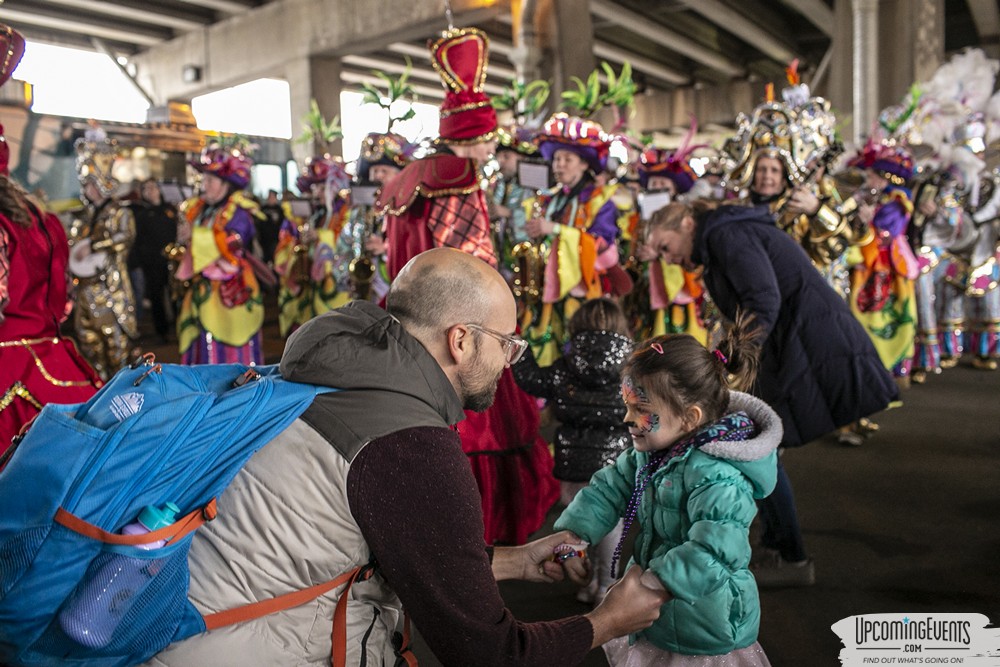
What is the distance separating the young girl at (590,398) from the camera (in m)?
2.95

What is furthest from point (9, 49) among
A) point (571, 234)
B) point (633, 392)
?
point (571, 234)

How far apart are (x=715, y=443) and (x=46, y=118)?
9.53 meters

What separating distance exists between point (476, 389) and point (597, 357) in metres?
1.52

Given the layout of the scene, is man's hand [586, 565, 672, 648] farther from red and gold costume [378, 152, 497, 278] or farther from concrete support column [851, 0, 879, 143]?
concrete support column [851, 0, 879, 143]

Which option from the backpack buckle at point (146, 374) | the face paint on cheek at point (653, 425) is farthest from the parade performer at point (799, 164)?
the backpack buckle at point (146, 374)

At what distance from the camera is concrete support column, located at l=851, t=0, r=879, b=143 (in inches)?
434

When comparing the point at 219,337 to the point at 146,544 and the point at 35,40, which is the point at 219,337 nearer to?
the point at 146,544

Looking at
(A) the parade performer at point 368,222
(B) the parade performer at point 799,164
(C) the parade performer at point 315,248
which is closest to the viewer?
(B) the parade performer at point 799,164

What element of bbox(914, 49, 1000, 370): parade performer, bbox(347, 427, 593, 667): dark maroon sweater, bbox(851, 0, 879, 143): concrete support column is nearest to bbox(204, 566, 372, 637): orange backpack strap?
bbox(347, 427, 593, 667): dark maroon sweater

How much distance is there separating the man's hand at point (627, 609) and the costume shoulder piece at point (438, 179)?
2.12 metres

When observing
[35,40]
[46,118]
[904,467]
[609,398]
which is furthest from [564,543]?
[35,40]

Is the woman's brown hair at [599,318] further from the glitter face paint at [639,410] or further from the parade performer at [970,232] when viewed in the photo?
the parade performer at [970,232]

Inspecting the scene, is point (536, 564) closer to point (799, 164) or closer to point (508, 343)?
point (508, 343)

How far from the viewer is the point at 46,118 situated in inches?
368
